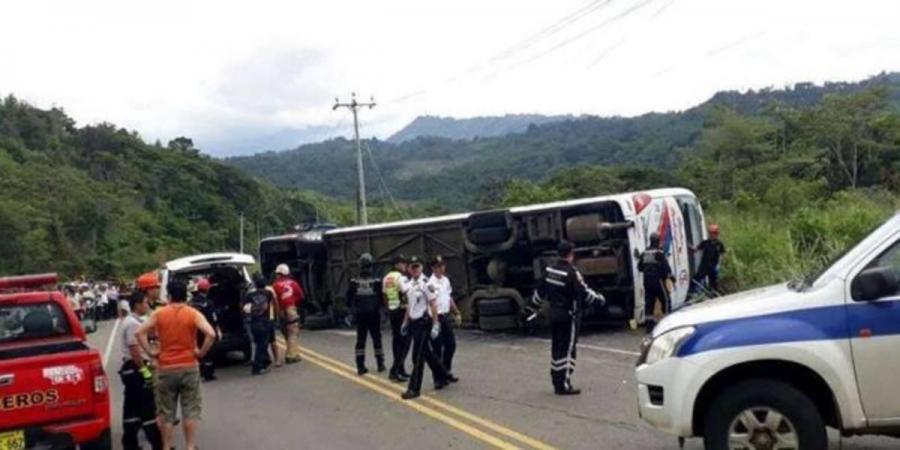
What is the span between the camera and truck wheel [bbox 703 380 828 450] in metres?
5.71

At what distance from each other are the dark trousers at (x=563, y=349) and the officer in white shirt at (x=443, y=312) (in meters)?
1.88

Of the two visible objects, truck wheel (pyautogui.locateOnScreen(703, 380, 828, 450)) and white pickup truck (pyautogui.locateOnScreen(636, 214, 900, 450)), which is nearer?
white pickup truck (pyautogui.locateOnScreen(636, 214, 900, 450))

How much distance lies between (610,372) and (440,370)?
2177mm

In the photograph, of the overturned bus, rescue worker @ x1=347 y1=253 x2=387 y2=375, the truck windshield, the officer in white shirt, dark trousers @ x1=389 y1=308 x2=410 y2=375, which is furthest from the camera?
the overturned bus

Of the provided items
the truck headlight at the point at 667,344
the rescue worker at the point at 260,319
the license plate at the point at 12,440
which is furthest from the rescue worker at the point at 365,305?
the truck headlight at the point at 667,344

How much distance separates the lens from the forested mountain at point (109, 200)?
59.8m

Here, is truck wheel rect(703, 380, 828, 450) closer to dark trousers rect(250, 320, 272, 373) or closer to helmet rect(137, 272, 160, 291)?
helmet rect(137, 272, 160, 291)

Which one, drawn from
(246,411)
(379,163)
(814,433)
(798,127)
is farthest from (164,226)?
(379,163)

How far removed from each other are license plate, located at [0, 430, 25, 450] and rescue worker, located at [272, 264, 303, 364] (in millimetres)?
8288

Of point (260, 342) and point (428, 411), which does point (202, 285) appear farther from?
point (428, 411)

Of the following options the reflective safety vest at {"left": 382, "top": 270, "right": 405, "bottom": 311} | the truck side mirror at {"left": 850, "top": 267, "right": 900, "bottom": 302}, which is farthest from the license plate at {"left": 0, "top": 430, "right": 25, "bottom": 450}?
the truck side mirror at {"left": 850, "top": 267, "right": 900, "bottom": 302}

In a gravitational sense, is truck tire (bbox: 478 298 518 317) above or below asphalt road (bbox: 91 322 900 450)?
above

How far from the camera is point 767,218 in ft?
73.3

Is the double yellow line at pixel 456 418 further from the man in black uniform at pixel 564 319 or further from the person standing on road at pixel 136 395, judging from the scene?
the person standing on road at pixel 136 395
